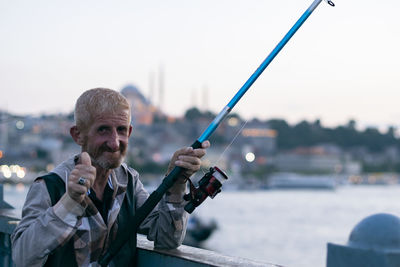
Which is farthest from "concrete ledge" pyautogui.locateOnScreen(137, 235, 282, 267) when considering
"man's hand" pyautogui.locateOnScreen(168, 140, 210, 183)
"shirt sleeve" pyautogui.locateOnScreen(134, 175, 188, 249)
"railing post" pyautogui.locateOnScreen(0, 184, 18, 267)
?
"railing post" pyautogui.locateOnScreen(0, 184, 18, 267)

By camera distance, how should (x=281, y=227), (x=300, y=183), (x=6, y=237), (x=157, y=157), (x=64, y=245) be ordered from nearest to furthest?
(x=64, y=245) < (x=6, y=237) < (x=281, y=227) < (x=300, y=183) < (x=157, y=157)

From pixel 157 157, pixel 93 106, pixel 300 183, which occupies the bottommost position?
pixel 93 106

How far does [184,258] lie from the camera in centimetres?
223

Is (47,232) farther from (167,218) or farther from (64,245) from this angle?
(167,218)

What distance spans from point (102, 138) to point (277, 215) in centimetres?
5670

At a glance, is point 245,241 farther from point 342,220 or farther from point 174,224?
point 174,224

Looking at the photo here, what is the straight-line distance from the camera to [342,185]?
117875mm

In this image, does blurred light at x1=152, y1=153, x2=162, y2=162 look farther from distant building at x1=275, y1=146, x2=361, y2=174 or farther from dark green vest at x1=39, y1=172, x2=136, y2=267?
dark green vest at x1=39, y1=172, x2=136, y2=267

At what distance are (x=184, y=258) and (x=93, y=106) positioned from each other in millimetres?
535

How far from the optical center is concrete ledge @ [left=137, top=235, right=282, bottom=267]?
84.6 inches

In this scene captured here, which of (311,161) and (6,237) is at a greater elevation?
(311,161)

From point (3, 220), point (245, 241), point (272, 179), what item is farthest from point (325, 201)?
point (3, 220)

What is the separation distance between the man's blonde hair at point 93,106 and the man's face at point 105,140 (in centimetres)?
1

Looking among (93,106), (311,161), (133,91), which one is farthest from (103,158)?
(311,161)
